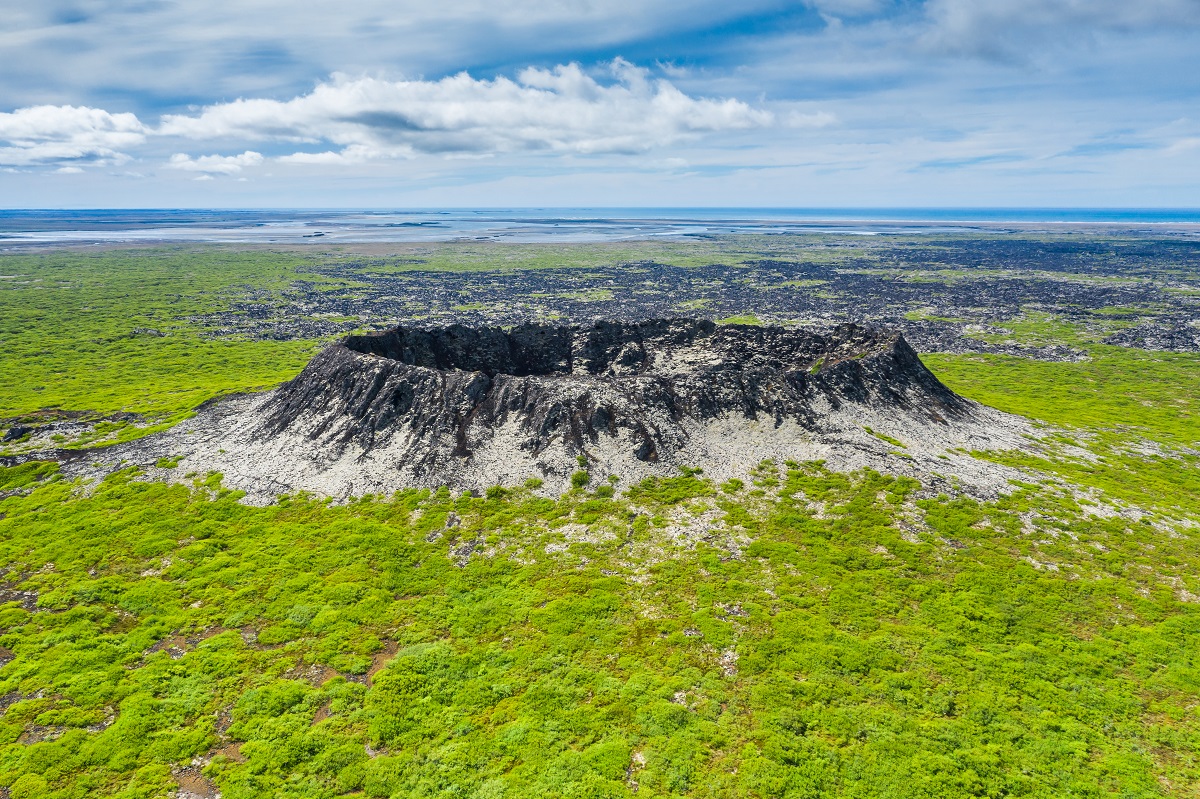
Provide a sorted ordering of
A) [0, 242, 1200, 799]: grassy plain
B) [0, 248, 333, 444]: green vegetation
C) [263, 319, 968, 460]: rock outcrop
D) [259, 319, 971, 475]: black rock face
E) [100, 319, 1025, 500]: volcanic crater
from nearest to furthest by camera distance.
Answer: [0, 242, 1200, 799]: grassy plain, [100, 319, 1025, 500]: volcanic crater, [259, 319, 971, 475]: black rock face, [263, 319, 968, 460]: rock outcrop, [0, 248, 333, 444]: green vegetation

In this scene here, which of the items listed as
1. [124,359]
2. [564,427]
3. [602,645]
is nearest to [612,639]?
[602,645]

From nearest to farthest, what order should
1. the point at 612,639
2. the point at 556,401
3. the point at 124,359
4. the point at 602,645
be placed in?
the point at 602,645 → the point at 612,639 → the point at 556,401 → the point at 124,359

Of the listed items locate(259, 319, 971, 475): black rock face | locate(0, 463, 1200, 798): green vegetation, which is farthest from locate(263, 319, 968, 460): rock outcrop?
locate(0, 463, 1200, 798): green vegetation

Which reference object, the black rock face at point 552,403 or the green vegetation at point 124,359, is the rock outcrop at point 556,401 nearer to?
the black rock face at point 552,403

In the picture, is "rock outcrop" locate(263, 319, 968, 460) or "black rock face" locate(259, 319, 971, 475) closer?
"black rock face" locate(259, 319, 971, 475)

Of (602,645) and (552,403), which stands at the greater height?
(552,403)

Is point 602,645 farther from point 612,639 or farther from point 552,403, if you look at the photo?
point 552,403

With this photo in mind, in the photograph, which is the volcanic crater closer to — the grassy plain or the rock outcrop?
the rock outcrop

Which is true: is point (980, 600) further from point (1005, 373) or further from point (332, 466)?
point (1005, 373)
